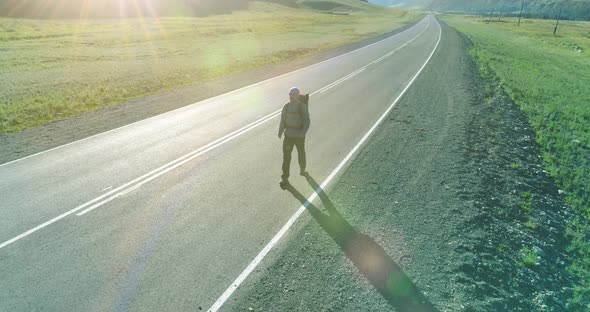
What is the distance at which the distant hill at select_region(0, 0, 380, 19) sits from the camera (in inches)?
3041

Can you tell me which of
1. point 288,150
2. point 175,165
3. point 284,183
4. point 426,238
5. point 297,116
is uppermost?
point 297,116

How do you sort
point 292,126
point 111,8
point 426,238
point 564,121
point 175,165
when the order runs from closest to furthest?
point 426,238
point 292,126
point 175,165
point 564,121
point 111,8

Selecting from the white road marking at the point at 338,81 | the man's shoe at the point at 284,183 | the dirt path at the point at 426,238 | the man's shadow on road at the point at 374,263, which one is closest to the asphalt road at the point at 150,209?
the man's shoe at the point at 284,183

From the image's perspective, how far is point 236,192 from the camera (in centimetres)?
780

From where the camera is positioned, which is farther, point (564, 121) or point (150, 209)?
point (564, 121)

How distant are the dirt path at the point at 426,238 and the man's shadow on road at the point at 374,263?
0.06 ft

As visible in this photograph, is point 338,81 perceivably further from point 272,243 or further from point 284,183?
point 272,243

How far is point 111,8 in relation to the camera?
89.2 m

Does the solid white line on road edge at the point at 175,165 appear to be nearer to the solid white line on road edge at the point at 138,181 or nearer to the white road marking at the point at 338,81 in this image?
the solid white line on road edge at the point at 138,181

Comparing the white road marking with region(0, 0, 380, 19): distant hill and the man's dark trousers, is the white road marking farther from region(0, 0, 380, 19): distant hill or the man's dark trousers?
region(0, 0, 380, 19): distant hill

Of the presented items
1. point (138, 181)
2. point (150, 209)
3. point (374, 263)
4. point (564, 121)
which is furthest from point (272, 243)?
point (564, 121)

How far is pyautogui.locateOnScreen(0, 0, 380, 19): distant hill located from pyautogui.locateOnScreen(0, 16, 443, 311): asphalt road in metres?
87.3

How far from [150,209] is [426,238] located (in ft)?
17.3

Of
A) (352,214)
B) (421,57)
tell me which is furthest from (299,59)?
(352,214)
